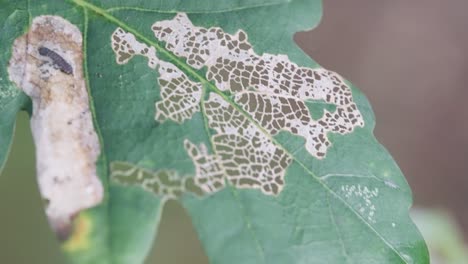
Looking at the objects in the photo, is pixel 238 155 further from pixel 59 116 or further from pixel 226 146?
pixel 59 116

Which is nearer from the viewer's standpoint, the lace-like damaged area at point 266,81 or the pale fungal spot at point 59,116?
the pale fungal spot at point 59,116

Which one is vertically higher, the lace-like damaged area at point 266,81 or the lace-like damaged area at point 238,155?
the lace-like damaged area at point 266,81

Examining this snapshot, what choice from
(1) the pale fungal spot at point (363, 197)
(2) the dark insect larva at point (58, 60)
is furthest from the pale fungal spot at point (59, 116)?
(1) the pale fungal spot at point (363, 197)

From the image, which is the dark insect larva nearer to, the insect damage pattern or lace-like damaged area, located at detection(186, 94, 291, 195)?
the insect damage pattern

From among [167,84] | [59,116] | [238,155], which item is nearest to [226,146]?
[238,155]

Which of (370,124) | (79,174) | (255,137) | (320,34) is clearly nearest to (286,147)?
(255,137)

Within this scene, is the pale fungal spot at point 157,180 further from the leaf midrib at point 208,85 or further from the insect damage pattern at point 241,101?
the leaf midrib at point 208,85

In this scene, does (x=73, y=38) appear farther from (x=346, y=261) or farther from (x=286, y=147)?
(x=346, y=261)
